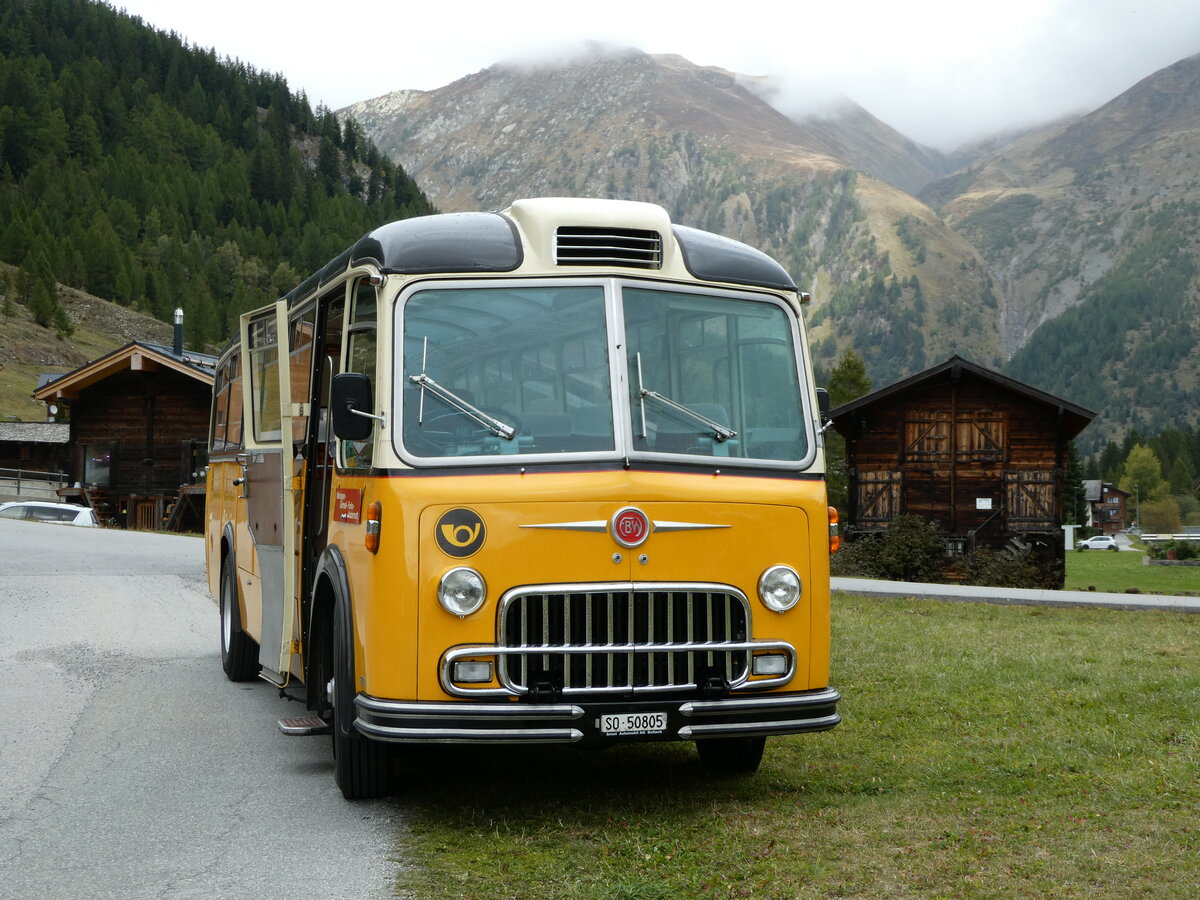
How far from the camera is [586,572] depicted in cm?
651

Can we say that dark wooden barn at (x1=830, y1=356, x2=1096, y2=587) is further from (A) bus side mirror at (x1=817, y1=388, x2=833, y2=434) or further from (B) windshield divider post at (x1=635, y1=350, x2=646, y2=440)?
(B) windshield divider post at (x1=635, y1=350, x2=646, y2=440)

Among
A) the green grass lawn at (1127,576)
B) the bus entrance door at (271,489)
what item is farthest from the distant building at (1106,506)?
the bus entrance door at (271,489)

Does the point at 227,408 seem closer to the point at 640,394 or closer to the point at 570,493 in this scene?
the point at 640,394

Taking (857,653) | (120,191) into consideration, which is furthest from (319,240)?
(857,653)

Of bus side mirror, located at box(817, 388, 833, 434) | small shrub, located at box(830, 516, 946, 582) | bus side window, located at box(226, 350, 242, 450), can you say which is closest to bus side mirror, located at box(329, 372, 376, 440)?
bus side mirror, located at box(817, 388, 833, 434)

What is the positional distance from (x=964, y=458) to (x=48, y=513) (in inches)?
1084

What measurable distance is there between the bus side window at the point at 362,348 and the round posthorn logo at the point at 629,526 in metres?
1.29

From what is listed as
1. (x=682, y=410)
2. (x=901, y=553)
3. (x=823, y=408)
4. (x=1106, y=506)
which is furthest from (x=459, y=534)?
(x=1106, y=506)

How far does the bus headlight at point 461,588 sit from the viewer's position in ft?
21.1

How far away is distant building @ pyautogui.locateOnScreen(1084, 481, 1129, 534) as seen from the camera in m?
162

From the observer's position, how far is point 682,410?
7.03m

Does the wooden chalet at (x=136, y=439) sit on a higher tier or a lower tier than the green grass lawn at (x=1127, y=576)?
higher

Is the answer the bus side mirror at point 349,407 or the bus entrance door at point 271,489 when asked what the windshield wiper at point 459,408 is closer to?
the bus side mirror at point 349,407

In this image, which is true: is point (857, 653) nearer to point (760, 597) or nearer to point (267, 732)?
point (267, 732)
